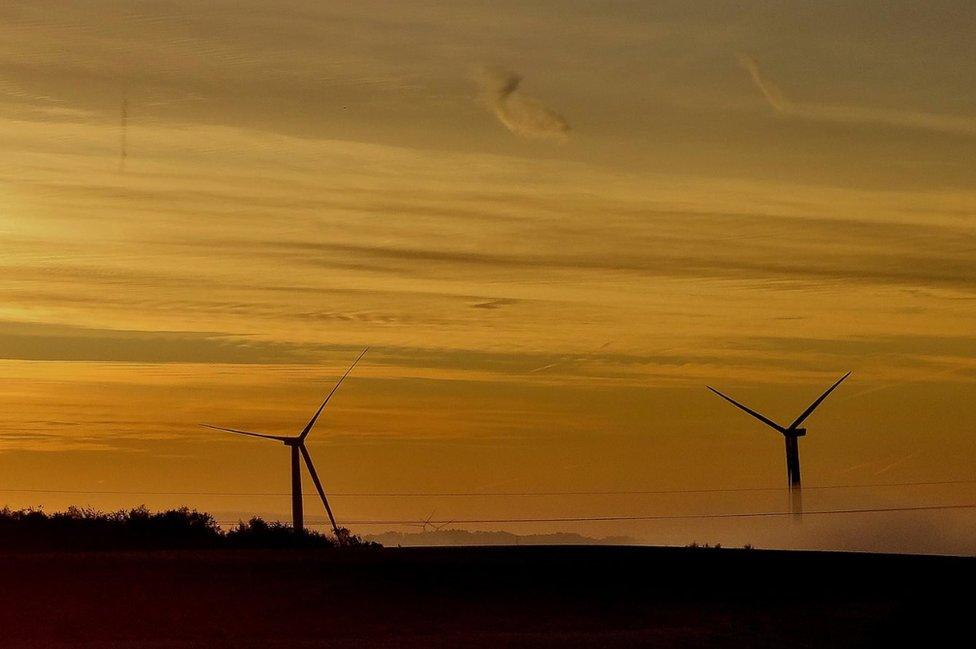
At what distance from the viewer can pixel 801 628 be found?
3416 cm

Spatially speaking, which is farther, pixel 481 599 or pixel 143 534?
pixel 143 534

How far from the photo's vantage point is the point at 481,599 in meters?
41.1

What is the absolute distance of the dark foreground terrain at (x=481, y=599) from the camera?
106 feet

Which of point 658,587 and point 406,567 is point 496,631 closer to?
point 658,587

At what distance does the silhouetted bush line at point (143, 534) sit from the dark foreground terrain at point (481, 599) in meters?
9.14

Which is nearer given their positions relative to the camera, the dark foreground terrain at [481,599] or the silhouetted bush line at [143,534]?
the dark foreground terrain at [481,599]

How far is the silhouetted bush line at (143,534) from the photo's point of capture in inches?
2416

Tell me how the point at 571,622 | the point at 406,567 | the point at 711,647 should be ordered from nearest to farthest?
the point at 711,647
the point at 571,622
the point at 406,567

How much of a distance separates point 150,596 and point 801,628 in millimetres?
16821

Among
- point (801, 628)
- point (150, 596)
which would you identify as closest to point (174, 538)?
point (150, 596)

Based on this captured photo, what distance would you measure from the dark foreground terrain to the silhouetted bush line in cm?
914

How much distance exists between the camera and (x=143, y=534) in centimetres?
6519

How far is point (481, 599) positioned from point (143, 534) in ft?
92.7

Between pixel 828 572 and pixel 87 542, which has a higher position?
pixel 87 542
